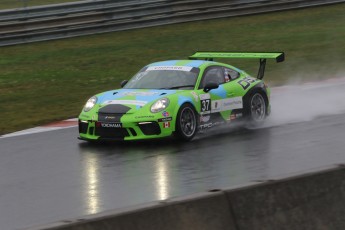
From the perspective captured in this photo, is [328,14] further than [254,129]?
Yes

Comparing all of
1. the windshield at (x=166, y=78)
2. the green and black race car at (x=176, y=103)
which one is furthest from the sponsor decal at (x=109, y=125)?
the windshield at (x=166, y=78)

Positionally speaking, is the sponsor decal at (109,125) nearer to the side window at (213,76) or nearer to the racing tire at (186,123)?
the racing tire at (186,123)

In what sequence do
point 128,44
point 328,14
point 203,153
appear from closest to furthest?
point 203,153 < point 128,44 < point 328,14

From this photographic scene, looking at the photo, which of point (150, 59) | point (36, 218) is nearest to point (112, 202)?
point (36, 218)

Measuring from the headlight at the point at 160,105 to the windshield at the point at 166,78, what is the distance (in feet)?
2.34

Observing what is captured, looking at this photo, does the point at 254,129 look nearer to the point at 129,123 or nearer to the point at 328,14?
the point at 129,123

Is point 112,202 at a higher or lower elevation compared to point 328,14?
lower

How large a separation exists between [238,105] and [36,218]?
6.20 m

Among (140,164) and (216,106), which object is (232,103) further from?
(140,164)

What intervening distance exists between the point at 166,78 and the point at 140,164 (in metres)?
2.62

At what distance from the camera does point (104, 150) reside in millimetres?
12016

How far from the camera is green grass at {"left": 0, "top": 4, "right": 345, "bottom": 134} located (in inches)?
684

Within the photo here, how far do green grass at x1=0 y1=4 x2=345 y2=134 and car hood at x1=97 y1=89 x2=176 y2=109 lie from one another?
2.61 metres

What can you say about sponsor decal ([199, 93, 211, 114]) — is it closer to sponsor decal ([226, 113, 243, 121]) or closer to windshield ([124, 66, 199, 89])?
windshield ([124, 66, 199, 89])
